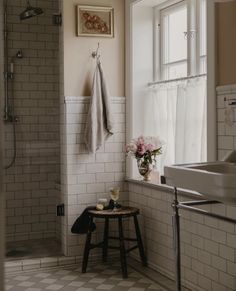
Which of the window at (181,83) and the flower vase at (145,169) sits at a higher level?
the window at (181,83)

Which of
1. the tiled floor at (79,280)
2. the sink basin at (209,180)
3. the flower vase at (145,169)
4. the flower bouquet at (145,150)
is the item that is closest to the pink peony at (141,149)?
the flower bouquet at (145,150)

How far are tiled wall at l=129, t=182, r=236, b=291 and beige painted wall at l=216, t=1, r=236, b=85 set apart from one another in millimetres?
854

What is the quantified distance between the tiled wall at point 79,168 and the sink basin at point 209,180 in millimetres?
1838

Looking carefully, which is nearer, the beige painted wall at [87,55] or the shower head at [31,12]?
the beige painted wall at [87,55]

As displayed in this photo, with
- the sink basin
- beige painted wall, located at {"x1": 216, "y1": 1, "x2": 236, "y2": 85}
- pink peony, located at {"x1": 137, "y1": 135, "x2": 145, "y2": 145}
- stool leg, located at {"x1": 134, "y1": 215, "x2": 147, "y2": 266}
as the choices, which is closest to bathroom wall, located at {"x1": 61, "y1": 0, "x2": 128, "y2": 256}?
pink peony, located at {"x1": 137, "y1": 135, "x2": 145, "y2": 145}

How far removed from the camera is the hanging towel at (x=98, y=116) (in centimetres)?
418

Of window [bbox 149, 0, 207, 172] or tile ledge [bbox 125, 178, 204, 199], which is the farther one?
window [bbox 149, 0, 207, 172]

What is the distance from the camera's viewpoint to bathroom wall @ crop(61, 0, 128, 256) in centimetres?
423

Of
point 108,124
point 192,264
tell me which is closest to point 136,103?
point 108,124

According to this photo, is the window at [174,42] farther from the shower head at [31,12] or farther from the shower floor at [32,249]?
the shower floor at [32,249]

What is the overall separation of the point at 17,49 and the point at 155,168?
191 cm

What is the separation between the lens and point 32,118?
4863 millimetres

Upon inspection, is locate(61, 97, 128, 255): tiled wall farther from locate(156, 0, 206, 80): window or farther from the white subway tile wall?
locate(156, 0, 206, 80): window

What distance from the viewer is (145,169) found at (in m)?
4.12
